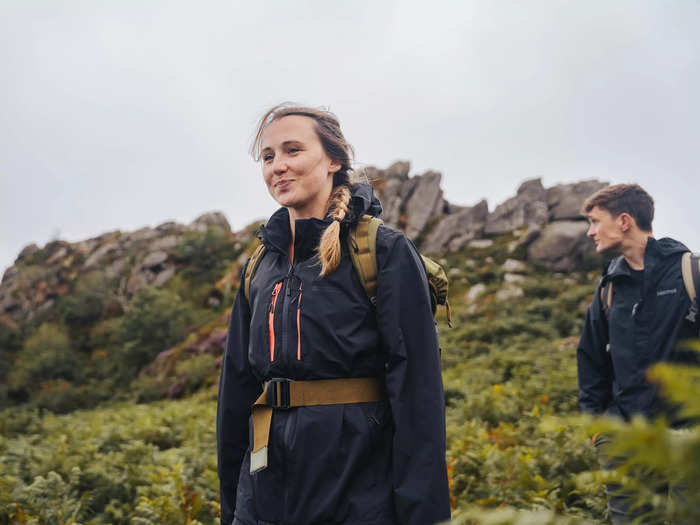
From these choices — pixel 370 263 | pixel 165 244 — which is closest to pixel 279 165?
pixel 370 263

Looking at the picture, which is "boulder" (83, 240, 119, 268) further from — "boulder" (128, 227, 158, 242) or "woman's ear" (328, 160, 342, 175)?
"woman's ear" (328, 160, 342, 175)

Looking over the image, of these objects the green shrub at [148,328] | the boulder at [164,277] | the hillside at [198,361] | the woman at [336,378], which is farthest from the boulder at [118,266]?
the woman at [336,378]

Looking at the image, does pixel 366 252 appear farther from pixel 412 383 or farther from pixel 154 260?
pixel 154 260

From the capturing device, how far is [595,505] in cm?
388

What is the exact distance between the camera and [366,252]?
7.07 feet

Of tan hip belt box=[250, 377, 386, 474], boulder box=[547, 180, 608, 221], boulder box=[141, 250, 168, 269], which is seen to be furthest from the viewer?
boulder box=[141, 250, 168, 269]

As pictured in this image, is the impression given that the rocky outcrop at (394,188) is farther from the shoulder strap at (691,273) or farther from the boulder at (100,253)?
the shoulder strap at (691,273)

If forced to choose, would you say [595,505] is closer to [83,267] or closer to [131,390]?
[131,390]

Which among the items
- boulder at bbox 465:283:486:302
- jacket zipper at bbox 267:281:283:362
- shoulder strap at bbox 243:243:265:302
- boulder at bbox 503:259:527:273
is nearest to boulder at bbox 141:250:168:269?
boulder at bbox 465:283:486:302

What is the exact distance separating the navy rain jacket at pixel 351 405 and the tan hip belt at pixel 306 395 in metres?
0.03

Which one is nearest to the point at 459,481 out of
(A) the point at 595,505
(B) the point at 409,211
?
(A) the point at 595,505

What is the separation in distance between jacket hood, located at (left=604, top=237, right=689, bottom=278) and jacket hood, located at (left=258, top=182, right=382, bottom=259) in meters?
2.02

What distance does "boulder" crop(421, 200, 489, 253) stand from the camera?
35.6 meters

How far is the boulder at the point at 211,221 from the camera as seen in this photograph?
52.4m
